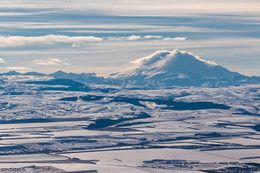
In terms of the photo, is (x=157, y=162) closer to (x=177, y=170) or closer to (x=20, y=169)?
(x=177, y=170)

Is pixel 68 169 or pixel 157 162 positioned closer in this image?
pixel 68 169

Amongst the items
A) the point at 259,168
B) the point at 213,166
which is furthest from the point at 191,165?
the point at 259,168

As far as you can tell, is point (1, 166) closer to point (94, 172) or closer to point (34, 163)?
point (34, 163)

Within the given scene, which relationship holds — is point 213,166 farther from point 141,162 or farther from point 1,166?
point 1,166

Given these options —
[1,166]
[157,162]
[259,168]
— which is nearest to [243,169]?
[259,168]

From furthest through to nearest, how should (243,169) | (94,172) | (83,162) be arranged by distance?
(83,162), (243,169), (94,172)

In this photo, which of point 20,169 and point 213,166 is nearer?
point 20,169

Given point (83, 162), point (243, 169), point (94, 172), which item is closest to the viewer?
point (94, 172)

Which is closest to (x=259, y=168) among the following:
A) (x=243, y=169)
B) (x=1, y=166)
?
(x=243, y=169)
